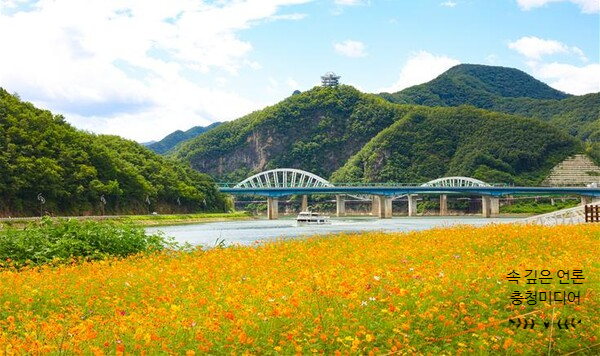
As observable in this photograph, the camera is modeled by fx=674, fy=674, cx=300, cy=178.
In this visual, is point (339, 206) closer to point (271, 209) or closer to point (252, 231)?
point (271, 209)

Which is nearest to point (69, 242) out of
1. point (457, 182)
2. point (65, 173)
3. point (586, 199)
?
point (65, 173)

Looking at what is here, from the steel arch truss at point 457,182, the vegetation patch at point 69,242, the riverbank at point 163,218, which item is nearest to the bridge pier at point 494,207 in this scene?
the steel arch truss at point 457,182

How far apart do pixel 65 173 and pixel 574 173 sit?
464 ft

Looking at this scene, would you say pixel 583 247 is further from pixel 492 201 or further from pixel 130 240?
pixel 492 201

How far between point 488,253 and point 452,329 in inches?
361

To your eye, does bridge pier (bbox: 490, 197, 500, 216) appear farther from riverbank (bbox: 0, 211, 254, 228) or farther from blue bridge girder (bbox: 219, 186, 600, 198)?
riverbank (bbox: 0, 211, 254, 228)

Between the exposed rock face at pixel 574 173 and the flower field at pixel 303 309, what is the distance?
17569cm

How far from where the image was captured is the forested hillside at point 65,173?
265 ft

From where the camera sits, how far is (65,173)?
88.5 metres

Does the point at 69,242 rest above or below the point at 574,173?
below

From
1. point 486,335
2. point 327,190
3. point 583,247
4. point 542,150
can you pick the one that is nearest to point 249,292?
point 486,335

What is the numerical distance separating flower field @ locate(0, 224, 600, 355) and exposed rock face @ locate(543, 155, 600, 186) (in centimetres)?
17569

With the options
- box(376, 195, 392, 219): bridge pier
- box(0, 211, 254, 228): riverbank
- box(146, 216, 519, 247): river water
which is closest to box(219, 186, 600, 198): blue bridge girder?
box(376, 195, 392, 219): bridge pier

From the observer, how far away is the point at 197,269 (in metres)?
14.7
